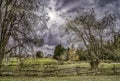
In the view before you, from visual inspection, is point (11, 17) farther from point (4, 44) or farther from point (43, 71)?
point (43, 71)

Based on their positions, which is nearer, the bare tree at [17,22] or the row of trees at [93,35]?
the bare tree at [17,22]

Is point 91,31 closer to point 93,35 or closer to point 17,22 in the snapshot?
point 93,35

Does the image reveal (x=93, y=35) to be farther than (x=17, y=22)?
Yes

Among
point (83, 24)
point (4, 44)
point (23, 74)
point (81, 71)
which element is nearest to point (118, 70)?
point (81, 71)

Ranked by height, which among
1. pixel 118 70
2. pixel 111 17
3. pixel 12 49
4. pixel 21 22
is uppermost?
pixel 111 17

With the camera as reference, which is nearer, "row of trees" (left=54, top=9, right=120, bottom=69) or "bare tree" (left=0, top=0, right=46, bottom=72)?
"bare tree" (left=0, top=0, right=46, bottom=72)

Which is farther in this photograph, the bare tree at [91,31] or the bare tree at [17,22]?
the bare tree at [91,31]

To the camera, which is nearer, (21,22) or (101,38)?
(21,22)

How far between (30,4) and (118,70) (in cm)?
2700

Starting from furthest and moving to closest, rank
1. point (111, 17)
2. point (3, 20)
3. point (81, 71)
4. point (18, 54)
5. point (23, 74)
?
1. point (111, 17)
2. point (81, 71)
3. point (23, 74)
4. point (3, 20)
5. point (18, 54)

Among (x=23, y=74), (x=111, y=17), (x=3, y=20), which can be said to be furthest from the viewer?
(x=111, y=17)

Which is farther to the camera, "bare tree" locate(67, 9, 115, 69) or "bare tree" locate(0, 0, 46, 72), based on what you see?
"bare tree" locate(67, 9, 115, 69)

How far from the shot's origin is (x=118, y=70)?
52.0 m

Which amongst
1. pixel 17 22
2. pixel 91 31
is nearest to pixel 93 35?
pixel 91 31
